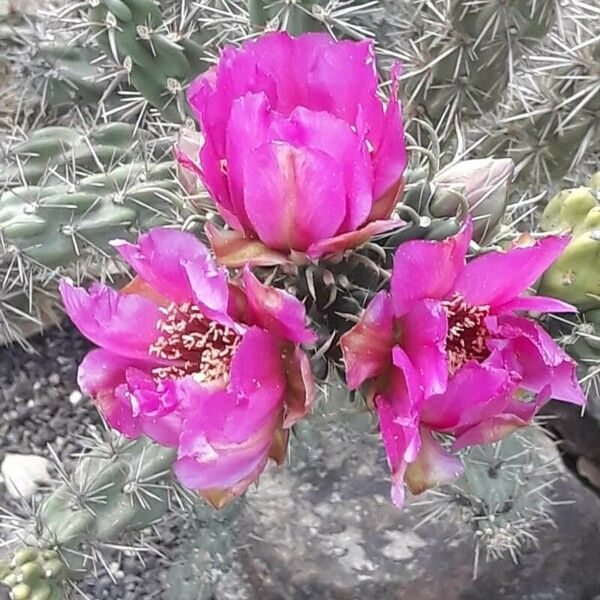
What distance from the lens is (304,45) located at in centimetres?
58

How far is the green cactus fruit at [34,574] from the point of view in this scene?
35.5 inches

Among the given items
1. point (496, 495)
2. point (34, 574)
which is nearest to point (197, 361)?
point (34, 574)

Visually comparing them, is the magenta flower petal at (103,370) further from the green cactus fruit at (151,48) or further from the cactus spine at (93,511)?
the green cactus fruit at (151,48)

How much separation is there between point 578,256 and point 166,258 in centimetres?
36

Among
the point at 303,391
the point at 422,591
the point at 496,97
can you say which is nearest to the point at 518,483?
the point at 422,591

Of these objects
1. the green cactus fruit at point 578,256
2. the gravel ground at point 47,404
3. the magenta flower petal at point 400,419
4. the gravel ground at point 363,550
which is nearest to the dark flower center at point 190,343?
the magenta flower petal at point 400,419

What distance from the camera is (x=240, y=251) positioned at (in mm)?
591

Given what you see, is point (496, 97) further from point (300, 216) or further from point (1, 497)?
point (1, 497)

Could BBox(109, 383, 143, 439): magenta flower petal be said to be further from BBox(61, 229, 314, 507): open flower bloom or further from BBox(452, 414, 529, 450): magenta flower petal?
BBox(452, 414, 529, 450): magenta flower petal

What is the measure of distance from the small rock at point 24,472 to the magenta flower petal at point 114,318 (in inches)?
37.7

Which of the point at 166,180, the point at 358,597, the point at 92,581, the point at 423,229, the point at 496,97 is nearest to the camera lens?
the point at 423,229

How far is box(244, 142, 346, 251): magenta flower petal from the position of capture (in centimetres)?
53

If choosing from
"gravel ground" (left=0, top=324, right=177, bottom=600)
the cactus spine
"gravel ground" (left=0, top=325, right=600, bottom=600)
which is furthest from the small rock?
the cactus spine

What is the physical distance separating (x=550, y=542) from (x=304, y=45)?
102 centimetres
